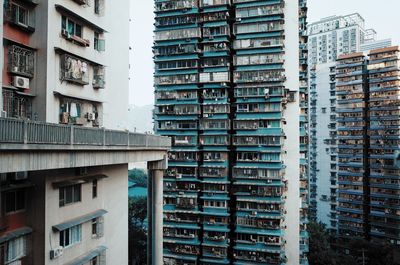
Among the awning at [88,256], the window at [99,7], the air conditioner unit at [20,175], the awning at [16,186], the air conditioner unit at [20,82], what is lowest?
the awning at [88,256]

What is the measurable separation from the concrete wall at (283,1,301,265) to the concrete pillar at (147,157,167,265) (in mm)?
19758

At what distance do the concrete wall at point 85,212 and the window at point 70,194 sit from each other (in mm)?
221

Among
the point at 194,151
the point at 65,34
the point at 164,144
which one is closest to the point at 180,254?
the point at 194,151

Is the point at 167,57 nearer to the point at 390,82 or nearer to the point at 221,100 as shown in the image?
the point at 221,100

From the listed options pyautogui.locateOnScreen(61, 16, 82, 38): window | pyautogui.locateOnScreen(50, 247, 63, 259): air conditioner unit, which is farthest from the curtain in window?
pyautogui.locateOnScreen(61, 16, 82, 38): window

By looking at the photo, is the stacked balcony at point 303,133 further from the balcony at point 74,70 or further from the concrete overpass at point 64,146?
the balcony at point 74,70

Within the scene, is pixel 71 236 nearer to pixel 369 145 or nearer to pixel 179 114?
pixel 179 114

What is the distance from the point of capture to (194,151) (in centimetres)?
3591

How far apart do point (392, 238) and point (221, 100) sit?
37086 millimetres

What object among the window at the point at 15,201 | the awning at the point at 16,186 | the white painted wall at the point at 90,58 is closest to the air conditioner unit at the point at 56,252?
the window at the point at 15,201

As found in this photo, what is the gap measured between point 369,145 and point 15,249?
57.3 metres

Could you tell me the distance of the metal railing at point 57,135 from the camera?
8.23m

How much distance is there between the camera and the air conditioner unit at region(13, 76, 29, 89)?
11.4m

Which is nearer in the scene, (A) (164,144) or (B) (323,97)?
(A) (164,144)
